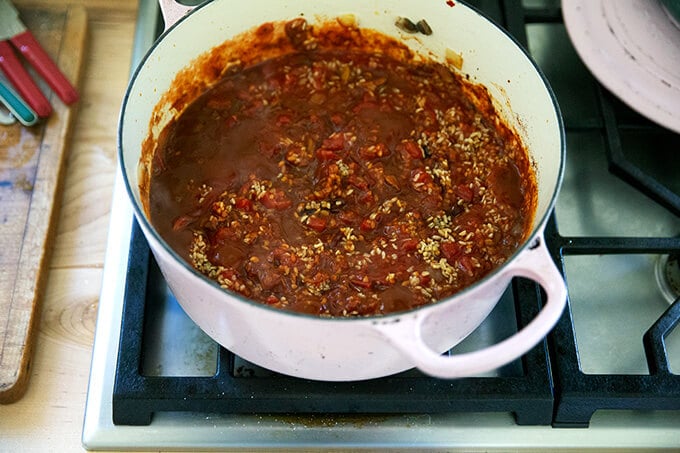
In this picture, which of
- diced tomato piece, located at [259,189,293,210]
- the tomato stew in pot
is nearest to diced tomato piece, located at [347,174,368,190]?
the tomato stew in pot

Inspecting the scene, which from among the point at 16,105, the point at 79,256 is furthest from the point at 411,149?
the point at 16,105

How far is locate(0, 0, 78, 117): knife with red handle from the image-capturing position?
1.50 metres

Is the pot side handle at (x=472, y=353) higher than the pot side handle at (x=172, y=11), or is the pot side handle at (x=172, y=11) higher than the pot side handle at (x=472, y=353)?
the pot side handle at (x=172, y=11)

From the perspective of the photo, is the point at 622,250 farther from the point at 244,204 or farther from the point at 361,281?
the point at 244,204

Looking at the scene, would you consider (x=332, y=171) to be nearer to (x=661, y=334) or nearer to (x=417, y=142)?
(x=417, y=142)

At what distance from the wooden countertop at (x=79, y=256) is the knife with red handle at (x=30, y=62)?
0.08 m

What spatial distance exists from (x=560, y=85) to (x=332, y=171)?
22.1 inches

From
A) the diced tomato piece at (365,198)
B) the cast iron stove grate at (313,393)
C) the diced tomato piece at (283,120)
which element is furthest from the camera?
the diced tomato piece at (283,120)

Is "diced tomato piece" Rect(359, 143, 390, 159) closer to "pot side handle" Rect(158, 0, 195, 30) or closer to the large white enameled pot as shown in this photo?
the large white enameled pot

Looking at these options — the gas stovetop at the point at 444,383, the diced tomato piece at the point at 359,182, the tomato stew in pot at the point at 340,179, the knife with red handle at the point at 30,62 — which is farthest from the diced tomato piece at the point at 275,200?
the knife with red handle at the point at 30,62

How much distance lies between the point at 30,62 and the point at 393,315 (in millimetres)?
981

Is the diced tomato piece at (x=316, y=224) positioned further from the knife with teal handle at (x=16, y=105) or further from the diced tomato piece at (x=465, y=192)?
the knife with teal handle at (x=16, y=105)

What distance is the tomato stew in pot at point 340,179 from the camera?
1209 millimetres

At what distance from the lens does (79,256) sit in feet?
4.68
